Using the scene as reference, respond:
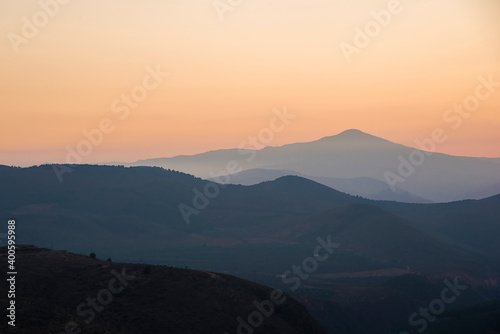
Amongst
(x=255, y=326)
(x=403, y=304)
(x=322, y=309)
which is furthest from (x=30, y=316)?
(x=403, y=304)

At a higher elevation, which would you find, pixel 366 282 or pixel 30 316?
pixel 30 316

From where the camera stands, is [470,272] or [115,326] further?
[470,272]

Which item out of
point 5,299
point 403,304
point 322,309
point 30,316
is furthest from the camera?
point 403,304

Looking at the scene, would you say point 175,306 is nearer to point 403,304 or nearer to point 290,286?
point 403,304

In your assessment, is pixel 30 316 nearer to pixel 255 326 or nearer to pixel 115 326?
pixel 115 326

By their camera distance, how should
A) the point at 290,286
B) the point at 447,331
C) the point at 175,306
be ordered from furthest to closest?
the point at 290,286
the point at 447,331
the point at 175,306

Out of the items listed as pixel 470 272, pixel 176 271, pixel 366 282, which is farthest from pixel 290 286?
pixel 176 271
